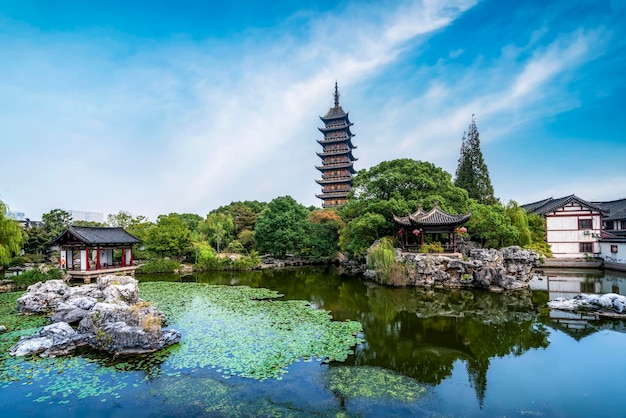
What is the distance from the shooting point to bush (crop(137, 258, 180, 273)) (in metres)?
20.5

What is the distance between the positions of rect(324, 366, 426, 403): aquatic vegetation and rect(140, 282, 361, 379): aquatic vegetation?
0.76m

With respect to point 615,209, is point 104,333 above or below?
below

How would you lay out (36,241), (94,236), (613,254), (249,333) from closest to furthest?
(249,333)
(94,236)
(613,254)
(36,241)

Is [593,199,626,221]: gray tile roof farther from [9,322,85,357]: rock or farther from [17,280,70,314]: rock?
[17,280,70,314]: rock

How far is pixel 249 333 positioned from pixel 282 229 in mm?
16911

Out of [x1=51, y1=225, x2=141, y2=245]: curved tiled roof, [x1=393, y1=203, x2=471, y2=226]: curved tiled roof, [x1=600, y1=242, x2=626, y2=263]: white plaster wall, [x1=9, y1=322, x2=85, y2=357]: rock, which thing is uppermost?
[x1=393, y1=203, x2=471, y2=226]: curved tiled roof

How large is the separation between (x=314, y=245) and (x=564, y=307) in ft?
56.0

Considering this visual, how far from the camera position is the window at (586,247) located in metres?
21.8

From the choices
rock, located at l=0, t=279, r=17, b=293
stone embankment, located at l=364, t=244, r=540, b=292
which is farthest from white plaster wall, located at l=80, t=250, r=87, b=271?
stone embankment, located at l=364, t=244, r=540, b=292

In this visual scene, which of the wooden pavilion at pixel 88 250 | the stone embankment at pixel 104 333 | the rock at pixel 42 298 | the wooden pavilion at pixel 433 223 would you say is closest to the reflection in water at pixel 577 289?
the wooden pavilion at pixel 433 223

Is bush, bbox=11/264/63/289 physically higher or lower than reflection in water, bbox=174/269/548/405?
higher

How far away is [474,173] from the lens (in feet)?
86.8

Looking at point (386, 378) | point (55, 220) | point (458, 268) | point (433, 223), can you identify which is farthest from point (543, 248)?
point (55, 220)

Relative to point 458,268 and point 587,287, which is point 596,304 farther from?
point 458,268
